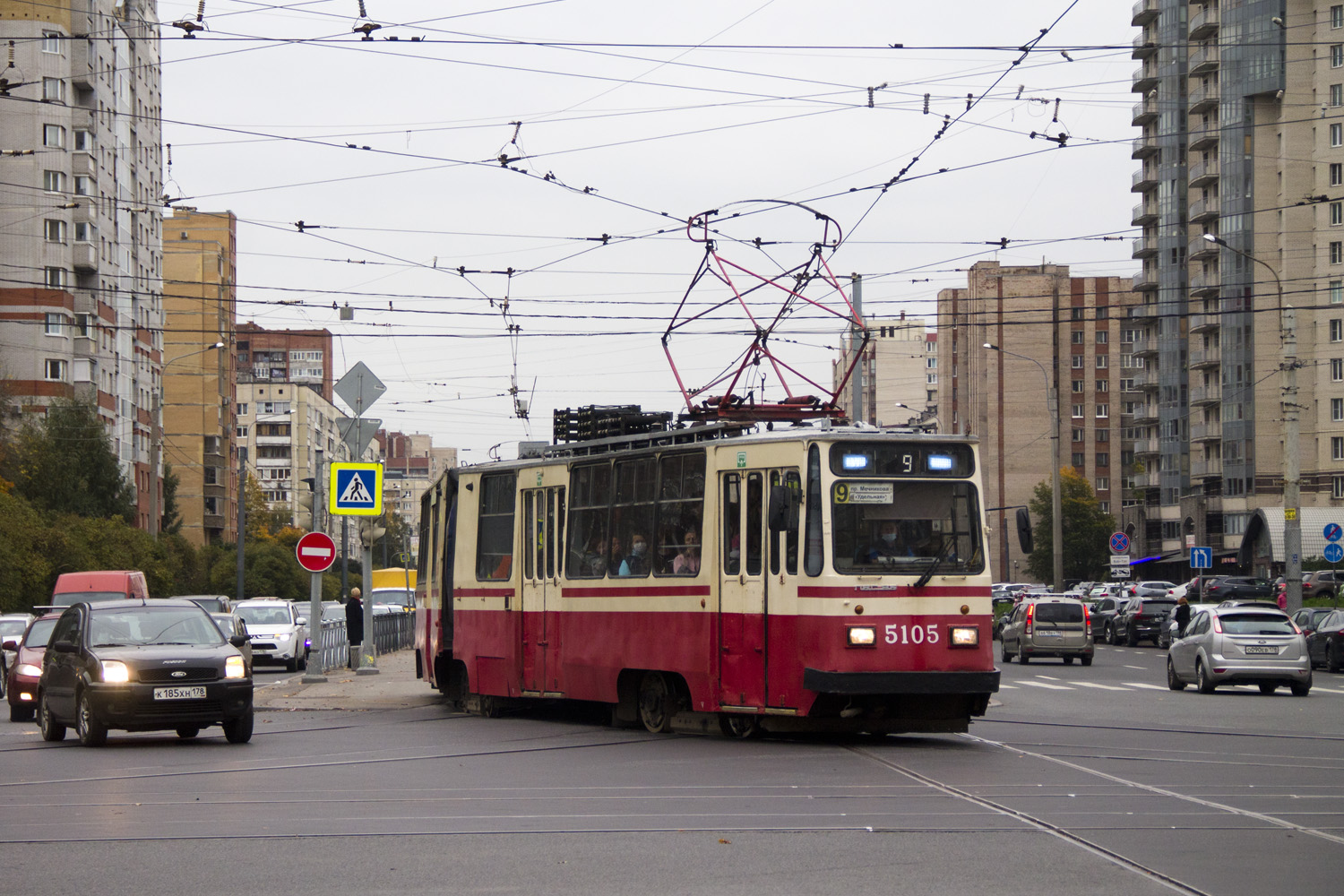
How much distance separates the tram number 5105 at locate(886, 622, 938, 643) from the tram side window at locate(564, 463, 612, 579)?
3.61 m

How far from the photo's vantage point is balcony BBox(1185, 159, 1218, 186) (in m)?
97.5

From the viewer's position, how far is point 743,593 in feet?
53.1

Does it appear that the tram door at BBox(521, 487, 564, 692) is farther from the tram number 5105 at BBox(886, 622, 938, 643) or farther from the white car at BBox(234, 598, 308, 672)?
the white car at BBox(234, 598, 308, 672)

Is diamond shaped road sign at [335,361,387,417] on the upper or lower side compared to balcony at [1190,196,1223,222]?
lower

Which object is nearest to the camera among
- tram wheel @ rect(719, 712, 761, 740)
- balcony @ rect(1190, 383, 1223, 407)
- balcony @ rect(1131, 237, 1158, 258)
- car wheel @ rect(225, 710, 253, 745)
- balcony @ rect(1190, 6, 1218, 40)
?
tram wheel @ rect(719, 712, 761, 740)

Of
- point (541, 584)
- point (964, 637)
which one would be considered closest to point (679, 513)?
point (541, 584)

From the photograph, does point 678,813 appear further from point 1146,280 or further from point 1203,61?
point 1146,280

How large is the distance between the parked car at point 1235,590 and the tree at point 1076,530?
158 ft

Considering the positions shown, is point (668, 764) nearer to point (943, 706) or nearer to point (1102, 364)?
point (943, 706)

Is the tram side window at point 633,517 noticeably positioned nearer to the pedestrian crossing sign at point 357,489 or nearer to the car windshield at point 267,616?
the pedestrian crossing sign at point 357,489

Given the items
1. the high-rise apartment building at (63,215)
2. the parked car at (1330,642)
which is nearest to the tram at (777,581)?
the parked car at (1330,642)

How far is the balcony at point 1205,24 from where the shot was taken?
95.4 meters

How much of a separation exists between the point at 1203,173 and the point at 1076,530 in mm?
27610

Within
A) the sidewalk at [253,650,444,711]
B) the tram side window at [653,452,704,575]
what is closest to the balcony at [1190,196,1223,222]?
the sidewalk at [253,650,444,711]
